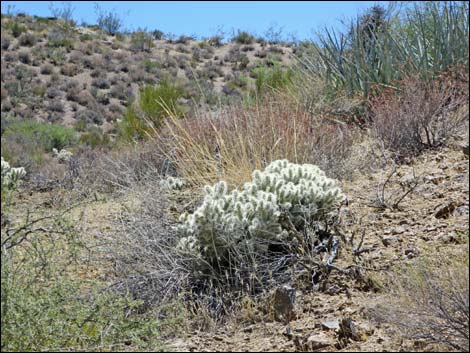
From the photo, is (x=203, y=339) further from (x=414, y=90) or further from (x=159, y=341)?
(x=414, y=90)

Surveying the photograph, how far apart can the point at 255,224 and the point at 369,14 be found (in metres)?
7.25

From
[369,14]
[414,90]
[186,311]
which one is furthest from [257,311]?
[369,14]

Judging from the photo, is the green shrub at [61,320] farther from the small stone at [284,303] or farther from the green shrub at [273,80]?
the green shrub at [273,80]

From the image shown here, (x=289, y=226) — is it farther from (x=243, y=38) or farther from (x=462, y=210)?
(x=243, y=38)

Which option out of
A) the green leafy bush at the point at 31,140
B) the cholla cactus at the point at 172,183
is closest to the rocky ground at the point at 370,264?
the cholla cactus at the point at 172,183

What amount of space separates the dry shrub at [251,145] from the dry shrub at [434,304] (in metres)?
2.42

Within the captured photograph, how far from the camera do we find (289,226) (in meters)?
5.28

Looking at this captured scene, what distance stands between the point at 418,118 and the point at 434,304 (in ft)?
11.7

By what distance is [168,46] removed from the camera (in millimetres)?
32469

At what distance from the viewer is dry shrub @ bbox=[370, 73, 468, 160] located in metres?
6.77

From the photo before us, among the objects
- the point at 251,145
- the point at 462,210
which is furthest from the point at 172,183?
the point at 462,210

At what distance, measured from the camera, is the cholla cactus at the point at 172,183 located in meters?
6.97

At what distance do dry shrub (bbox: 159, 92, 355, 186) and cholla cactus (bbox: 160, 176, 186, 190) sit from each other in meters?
0.10

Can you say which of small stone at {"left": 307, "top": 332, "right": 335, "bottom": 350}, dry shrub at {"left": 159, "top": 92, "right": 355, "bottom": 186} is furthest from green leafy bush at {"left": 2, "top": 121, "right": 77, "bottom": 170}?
small stone at {"left": 307, "top": 332, "right": 335, "bottom": 350}
